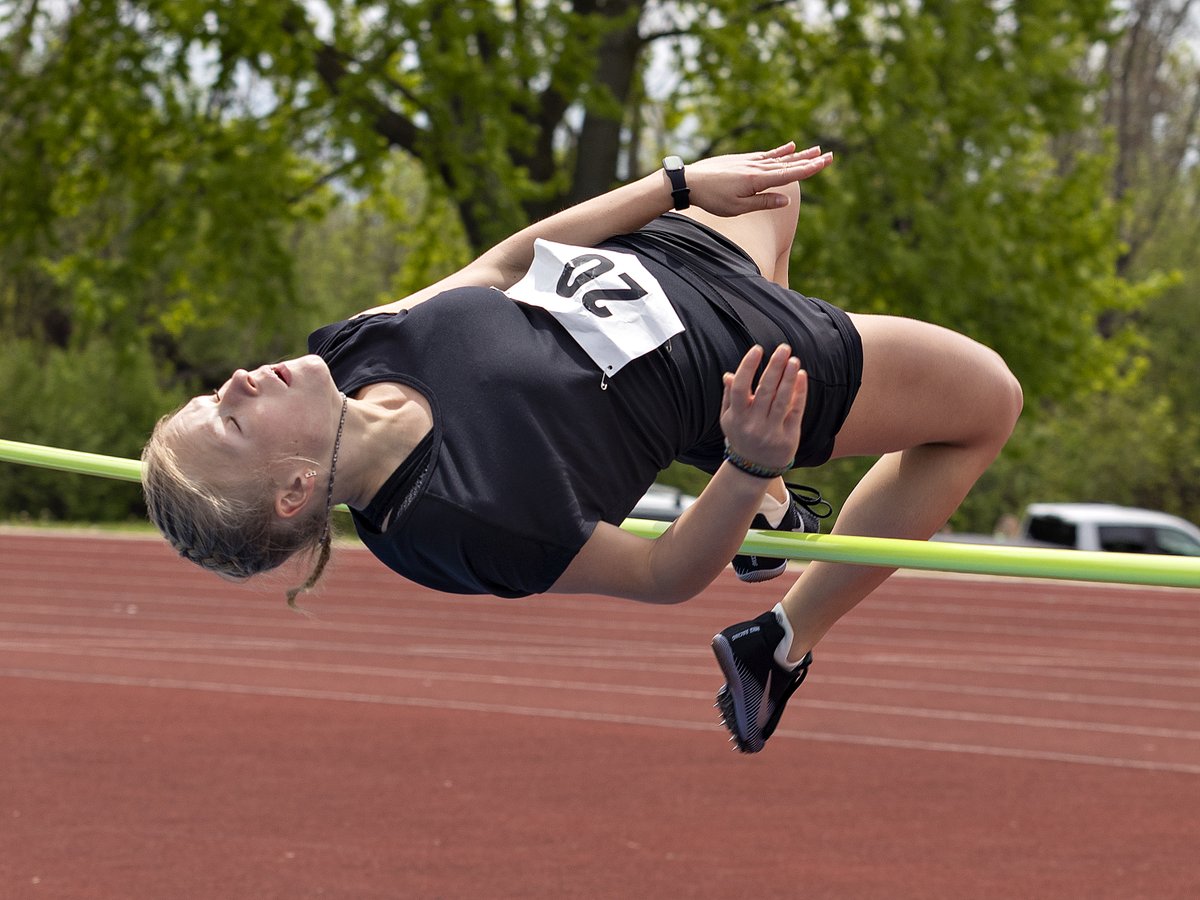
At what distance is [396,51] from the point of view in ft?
49.0

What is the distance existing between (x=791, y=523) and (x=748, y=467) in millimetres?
876

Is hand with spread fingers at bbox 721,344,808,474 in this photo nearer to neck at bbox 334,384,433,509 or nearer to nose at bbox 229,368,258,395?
neck at bbox 334,384,433,509

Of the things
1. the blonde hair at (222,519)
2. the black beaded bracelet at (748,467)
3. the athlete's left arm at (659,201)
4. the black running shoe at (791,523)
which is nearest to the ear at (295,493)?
the blonde hair at (222,519)

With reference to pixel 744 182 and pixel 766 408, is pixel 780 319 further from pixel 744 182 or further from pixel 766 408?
pixel 766 408

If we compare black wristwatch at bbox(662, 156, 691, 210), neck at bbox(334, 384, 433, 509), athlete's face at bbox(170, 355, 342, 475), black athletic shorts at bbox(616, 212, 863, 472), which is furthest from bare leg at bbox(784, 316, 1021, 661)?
athlete's face at bbox(170, 355, 342, 475)

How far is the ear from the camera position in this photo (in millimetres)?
2385

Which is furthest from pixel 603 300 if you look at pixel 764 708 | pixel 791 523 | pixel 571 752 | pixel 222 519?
pixel 571 752

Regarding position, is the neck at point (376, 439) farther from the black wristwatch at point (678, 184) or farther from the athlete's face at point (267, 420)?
the black wristwatch at point (678, 184)

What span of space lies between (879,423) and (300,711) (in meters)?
6.40

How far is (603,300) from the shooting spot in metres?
2.41

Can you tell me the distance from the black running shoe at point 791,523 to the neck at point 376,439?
2.91 ft

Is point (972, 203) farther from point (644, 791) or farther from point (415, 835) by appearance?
point (415, 835)

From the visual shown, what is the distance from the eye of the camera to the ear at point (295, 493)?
238 centimetres

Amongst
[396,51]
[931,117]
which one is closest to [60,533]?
[396,51]
